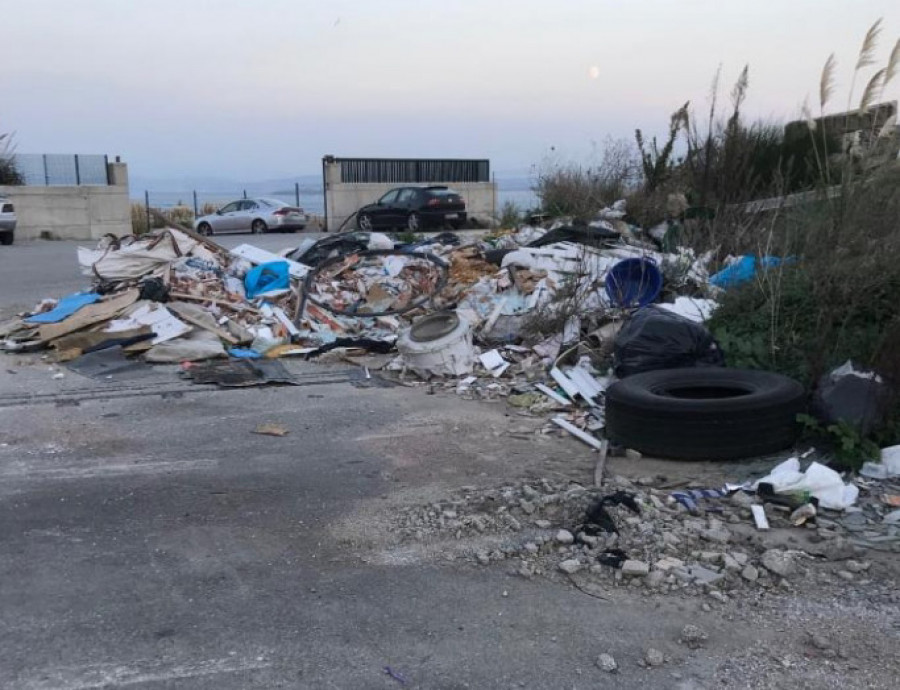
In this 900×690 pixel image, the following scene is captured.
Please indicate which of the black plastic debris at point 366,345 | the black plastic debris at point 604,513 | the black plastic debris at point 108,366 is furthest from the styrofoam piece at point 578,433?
the black plastic debris at point 108,366

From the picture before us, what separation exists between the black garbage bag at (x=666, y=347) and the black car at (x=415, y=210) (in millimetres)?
20629

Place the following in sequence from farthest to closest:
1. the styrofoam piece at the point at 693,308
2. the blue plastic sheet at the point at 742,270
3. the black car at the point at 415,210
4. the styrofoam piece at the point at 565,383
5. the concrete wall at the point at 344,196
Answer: the concrete wall at the point at 344,196 → the black car at the point at 415,210 → the styrofoam piece at the point at 693,308 → the styrofoam piece at the point at 565,383 → the blue plastic sheet at the point at 742,270

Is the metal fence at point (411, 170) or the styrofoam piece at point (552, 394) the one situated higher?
the metal fence at point (411, 170)

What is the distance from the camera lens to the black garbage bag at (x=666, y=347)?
6820mm

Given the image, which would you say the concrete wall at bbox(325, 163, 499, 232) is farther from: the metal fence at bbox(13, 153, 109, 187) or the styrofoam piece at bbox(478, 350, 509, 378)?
the styrofoam piece at bbox(478, 350, 509, 378)

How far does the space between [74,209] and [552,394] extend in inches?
1046

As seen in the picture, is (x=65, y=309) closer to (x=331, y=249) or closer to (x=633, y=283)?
(x=331, y=249)

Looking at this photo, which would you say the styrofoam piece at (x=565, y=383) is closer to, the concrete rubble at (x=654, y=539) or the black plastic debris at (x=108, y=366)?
the concrete rubble at (x=654, y=539)

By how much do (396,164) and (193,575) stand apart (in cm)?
3316

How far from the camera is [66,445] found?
606 centimetres

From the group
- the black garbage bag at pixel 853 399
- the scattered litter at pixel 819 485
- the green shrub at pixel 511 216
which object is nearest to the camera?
the scattered litter at pixel 819 485

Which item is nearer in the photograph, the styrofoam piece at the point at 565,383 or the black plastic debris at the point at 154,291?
the styrofoam piece at the point at 565,383

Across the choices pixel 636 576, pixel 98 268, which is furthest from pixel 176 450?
pixel 98 268

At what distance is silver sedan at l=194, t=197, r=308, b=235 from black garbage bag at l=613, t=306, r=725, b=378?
26.4 meters
